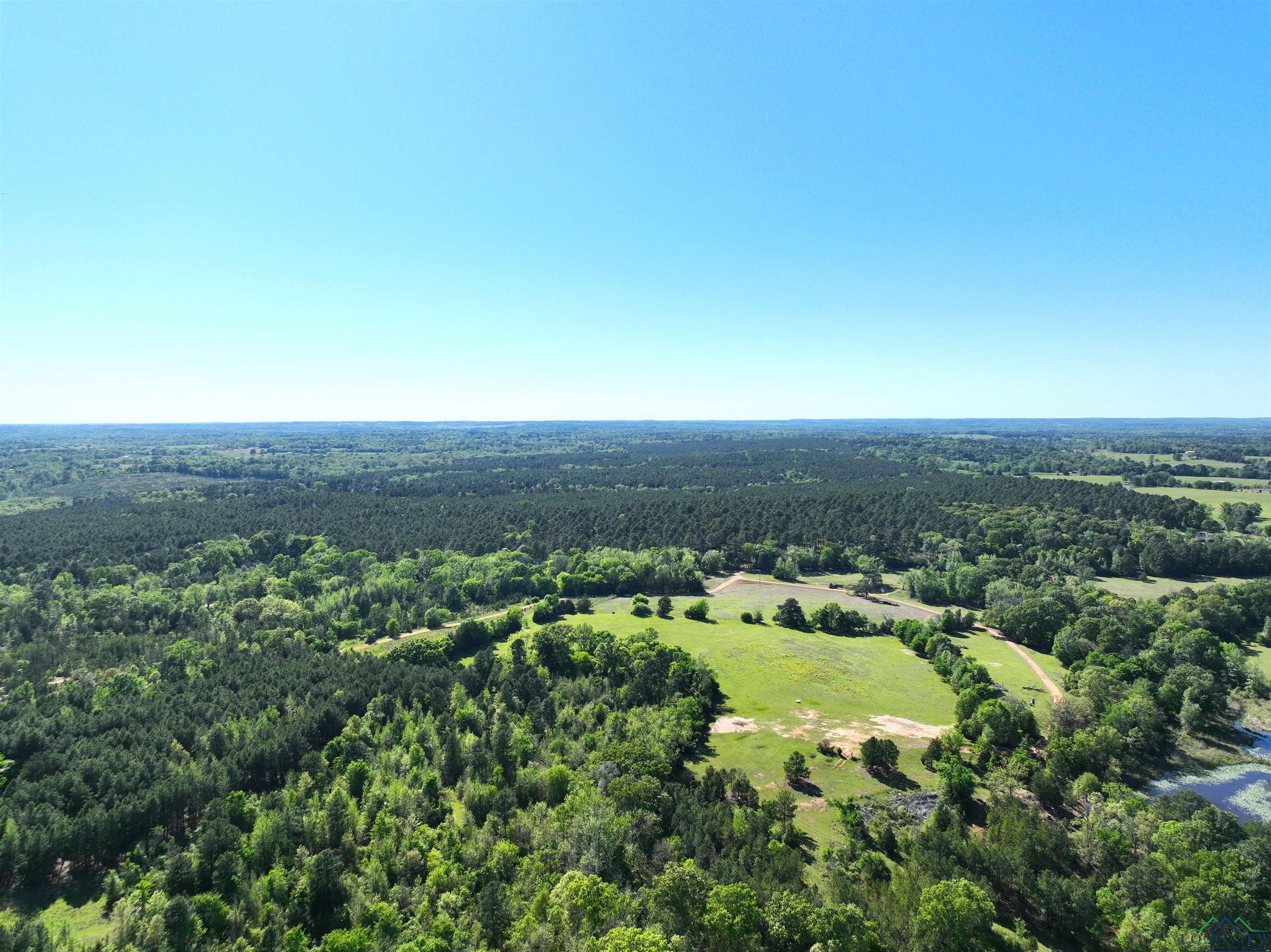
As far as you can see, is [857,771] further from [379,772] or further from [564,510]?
[564,510]

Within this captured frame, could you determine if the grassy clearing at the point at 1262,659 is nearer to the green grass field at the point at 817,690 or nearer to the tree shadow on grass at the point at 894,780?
the green grass field at the point at 817,690

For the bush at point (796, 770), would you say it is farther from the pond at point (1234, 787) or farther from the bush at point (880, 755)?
the pond at point (1234, 787)

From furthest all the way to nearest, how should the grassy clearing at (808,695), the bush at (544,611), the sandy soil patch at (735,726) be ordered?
the bush at (544,611) < the sandy soil patch at (735,726) < the grassy clearing at (808,695)

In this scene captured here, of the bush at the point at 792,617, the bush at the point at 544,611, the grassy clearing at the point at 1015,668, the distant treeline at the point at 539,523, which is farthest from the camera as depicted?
the distant treeline at the point at 539,523

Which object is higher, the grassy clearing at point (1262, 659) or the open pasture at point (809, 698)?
the grassy clearing at point (1262, 659)

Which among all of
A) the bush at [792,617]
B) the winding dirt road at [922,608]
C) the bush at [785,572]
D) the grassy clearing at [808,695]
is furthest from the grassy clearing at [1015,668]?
the bush at [785,572]

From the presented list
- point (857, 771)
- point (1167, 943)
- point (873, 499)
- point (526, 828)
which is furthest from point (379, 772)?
point (873, 499)

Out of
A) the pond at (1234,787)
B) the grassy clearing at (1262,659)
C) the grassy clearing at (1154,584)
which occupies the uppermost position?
the grassy clearing at (1154,584)

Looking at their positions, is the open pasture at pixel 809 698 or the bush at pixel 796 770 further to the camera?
the open pasture at pixel 809 698
